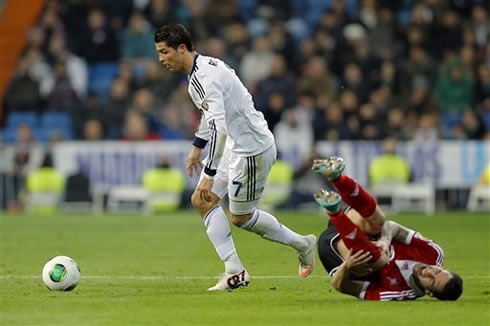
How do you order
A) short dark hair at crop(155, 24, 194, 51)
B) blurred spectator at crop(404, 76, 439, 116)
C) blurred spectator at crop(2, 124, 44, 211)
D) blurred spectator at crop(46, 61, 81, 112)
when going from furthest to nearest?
1. blurred spectator at crop(46, 61, 81, 112)
2. blurred spectator at crop(404, 76, 439, 116)
3. blurred spectator at crop(2, 124, 44, 211)
4. short dark hair at crop(155, 24, 194, 51)

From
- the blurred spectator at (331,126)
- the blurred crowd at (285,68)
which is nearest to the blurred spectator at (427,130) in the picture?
the blurred crowd at (285,68)

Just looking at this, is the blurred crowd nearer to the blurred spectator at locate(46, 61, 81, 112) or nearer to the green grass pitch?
the blurred spectator at locate(46, 61, 81, 112)

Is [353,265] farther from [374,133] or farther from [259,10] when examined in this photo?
[259,10]

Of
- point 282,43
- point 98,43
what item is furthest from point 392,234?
point 98,43

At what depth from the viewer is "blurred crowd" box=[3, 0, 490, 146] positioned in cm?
2267

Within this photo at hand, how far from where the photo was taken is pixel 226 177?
9781 mm

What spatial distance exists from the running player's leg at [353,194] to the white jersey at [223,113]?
105 cm

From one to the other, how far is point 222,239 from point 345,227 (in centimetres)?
171

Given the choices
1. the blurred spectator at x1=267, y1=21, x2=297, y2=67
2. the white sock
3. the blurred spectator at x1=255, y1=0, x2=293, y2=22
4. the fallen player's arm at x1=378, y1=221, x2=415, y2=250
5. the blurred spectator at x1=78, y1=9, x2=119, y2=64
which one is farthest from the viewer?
the blurred spectator at x1=255, y1=0, x2=293, y2=22

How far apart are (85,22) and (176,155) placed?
4.35 meters

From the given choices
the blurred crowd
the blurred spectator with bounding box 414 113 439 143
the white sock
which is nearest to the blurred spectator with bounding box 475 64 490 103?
the blurred crowd

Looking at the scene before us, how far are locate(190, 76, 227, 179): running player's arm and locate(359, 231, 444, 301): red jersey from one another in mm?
1538

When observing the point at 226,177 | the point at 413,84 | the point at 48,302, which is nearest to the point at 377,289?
the point at 226,177

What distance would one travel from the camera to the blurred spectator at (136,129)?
74.5 feet
